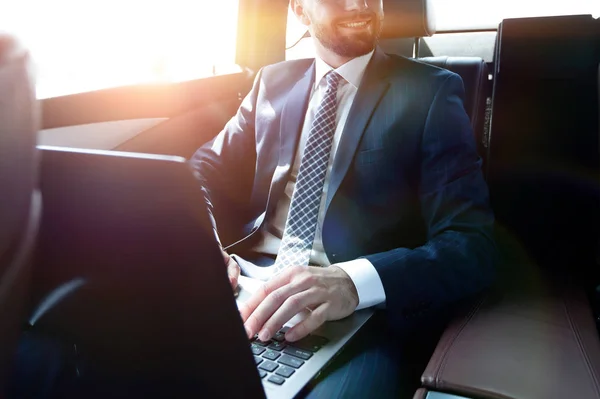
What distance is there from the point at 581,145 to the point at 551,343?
0.96 metres

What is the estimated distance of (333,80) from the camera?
4.79ft

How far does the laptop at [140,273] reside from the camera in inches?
19.6

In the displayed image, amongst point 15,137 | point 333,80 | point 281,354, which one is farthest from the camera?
point 333,80

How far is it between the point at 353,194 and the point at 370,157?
0.09m

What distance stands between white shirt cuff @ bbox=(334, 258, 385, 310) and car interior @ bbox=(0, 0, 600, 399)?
0.13 metres

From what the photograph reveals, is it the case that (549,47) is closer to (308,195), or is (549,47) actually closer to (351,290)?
(308,195)

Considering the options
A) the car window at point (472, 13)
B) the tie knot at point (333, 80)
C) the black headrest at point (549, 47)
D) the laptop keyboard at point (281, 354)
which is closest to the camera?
the laptop keyboard at point (281, 354)

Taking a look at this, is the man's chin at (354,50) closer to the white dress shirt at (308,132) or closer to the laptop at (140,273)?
the white dress shirt at (308,132)

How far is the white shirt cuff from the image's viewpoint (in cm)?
106

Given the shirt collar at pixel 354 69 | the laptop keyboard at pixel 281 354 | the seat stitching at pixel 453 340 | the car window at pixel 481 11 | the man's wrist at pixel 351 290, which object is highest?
the car window at pixel 481 11

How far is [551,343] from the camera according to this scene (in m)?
0.96

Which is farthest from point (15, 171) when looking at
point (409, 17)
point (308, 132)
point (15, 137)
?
point (409, 17)

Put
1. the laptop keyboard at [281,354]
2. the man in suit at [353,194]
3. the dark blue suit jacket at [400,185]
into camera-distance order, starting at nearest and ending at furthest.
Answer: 1. the laptop keyboard at [281,354]
2. the man in suit at [353,194]
3. the dark blue suit jacket at [400,185]

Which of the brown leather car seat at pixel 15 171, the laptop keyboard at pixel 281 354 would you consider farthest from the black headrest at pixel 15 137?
the laptop keyboard at pixel 281 354
